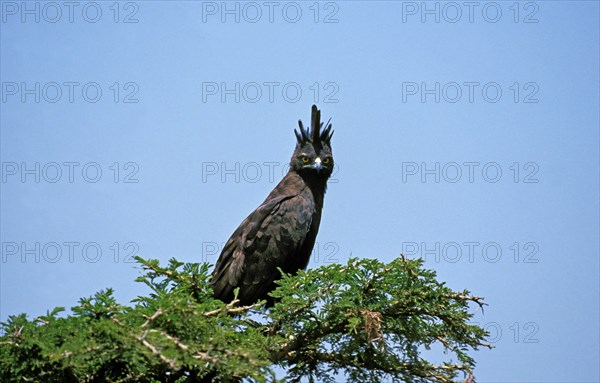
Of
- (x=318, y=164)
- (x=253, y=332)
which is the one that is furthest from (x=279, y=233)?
(x=253, y=332)

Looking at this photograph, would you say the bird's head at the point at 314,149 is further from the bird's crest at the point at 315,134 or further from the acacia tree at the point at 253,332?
Answer: the acacia tree at the point at 253,332

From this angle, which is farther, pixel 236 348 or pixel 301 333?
pixel 301 333

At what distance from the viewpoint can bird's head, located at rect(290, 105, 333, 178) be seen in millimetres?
8859

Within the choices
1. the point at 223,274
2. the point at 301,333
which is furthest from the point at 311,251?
the point at 301,333

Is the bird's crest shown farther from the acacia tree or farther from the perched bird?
the acacia tree

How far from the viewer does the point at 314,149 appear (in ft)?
29.4

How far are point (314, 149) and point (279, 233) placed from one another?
4.37 feet

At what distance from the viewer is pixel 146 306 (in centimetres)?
511

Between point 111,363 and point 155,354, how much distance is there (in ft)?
2.92

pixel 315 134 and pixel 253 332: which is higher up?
pixel 315 134

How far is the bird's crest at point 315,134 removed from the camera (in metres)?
8.84

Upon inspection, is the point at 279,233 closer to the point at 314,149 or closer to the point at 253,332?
the point at 314,149

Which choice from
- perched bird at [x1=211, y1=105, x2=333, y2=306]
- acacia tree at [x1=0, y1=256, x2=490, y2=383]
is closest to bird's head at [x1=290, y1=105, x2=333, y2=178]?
perched bird at [x1=211, y1=105, x2=333, y2=306]

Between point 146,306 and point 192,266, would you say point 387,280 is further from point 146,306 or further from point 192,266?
point 146,306
